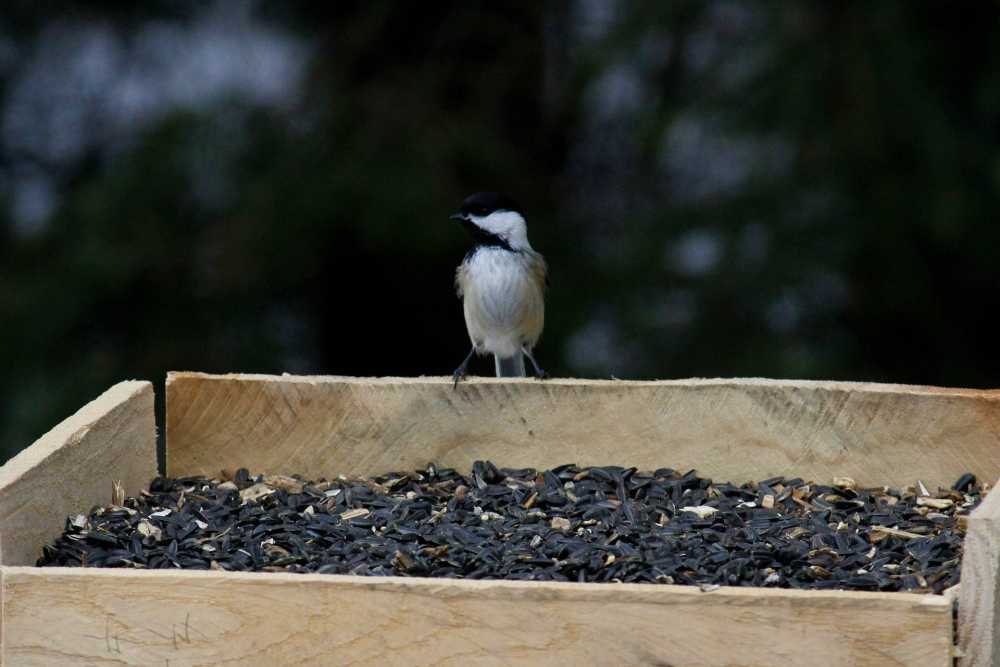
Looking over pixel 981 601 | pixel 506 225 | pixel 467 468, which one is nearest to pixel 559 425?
pixel 467 468

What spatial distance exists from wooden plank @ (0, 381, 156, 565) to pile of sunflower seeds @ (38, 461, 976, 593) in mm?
38

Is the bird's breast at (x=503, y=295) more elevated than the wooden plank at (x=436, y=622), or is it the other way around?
the bird's breast at (x=503, y=295)

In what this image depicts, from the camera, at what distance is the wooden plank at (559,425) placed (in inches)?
112

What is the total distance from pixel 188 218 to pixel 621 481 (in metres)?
3.12

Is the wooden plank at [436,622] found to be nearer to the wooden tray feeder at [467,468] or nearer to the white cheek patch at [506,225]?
the wooden tray feeder at [467,468]

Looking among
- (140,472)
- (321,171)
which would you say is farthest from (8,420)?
(140,472)

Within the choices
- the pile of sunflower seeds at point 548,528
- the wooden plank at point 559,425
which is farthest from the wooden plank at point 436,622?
the wooden plank at point 559,425

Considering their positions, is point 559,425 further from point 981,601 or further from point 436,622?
point 981,601

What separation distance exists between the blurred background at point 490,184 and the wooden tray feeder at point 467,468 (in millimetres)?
2243

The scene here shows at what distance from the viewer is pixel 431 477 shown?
9.52 ft

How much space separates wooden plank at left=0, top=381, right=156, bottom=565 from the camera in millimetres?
2277

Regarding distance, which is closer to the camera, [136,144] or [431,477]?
[431,477]

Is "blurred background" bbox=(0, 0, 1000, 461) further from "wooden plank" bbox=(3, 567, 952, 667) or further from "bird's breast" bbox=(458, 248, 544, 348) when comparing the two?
"wooden plank" bbox=(3, 567, 952, 667)

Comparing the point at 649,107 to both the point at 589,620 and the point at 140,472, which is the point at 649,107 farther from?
the point at 589,620
